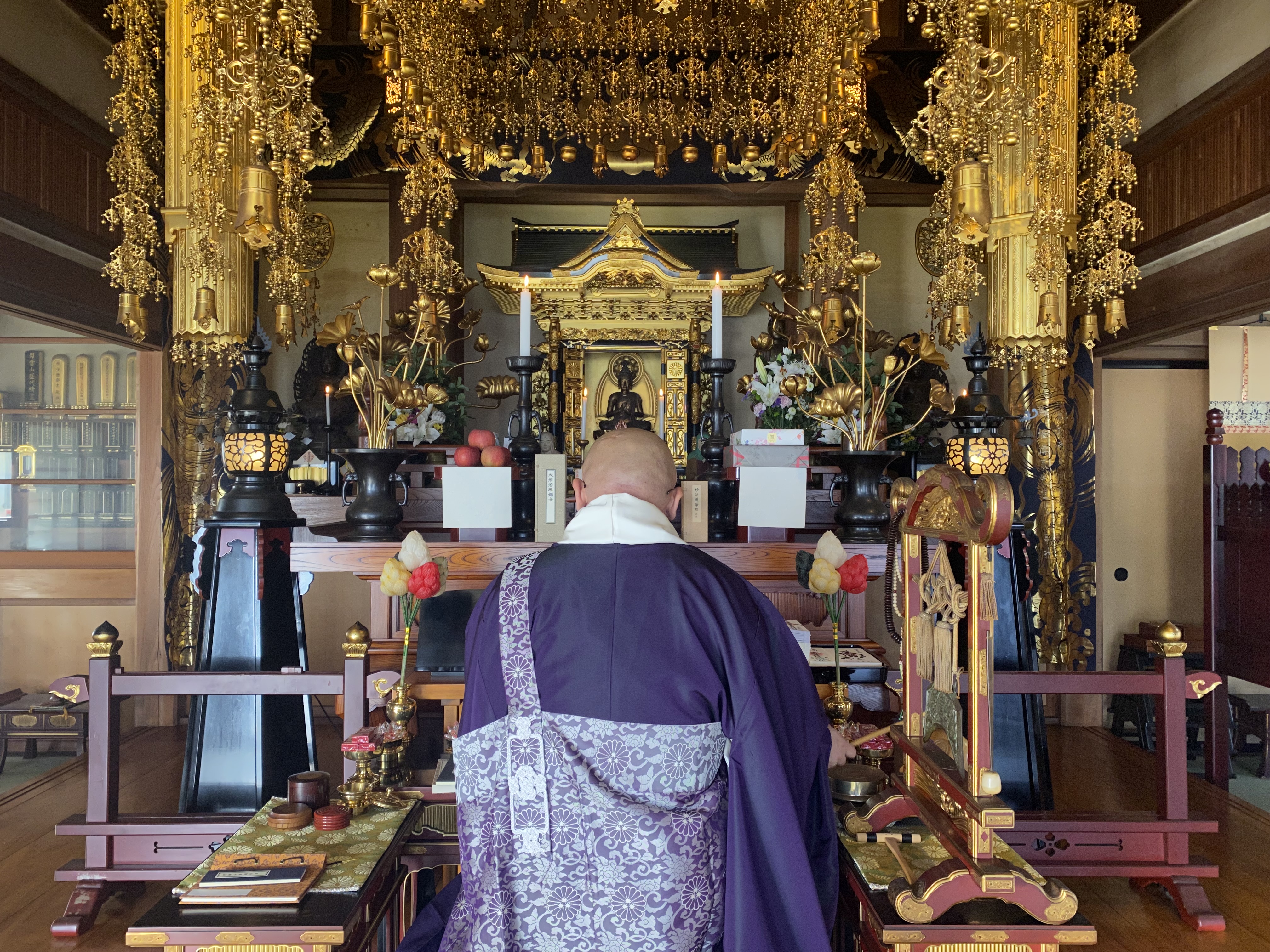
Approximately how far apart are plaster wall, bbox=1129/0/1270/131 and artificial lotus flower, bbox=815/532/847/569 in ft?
9.28

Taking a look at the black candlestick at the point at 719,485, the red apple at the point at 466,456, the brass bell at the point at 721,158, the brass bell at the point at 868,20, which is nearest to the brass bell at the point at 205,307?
the red apple at the point at 466,456

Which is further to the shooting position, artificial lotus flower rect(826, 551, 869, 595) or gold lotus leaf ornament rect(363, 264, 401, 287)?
gold lotus leaf ornament rect(363, 264, 401, 287)

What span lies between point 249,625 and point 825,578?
1.70 metres

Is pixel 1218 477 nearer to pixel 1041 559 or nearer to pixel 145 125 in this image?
pixel 1041 559

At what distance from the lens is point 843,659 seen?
90.6 inches

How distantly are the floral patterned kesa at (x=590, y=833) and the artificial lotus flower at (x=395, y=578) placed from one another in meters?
0.52

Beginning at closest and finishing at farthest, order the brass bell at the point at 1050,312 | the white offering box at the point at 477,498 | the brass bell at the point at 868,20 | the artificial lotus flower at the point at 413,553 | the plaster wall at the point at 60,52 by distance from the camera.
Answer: the artificial lotus flower at the point at 413,553 → the white offering box at the point at 477,498 → the brass bell at the point at 1050,312 → the plaster wall at the point at 60,52 → the brass bell at the point at 868,20

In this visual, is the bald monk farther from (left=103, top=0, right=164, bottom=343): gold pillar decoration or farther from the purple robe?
(left=103, top=0, right=164, bottom=343): gold pillar decoration

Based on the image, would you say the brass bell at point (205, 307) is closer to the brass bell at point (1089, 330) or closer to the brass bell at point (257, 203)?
the brass bell at point (257, 203)

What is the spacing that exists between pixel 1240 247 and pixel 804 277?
2.31m

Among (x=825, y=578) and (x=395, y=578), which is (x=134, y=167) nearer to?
(x=395, y=578)

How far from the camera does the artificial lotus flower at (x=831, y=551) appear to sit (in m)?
2.03

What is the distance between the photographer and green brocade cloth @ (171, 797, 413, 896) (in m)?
1.55

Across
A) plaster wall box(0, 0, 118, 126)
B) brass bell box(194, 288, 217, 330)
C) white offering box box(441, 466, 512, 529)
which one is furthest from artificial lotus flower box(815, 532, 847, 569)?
plaster wall box(0, 0, 118, 126)
